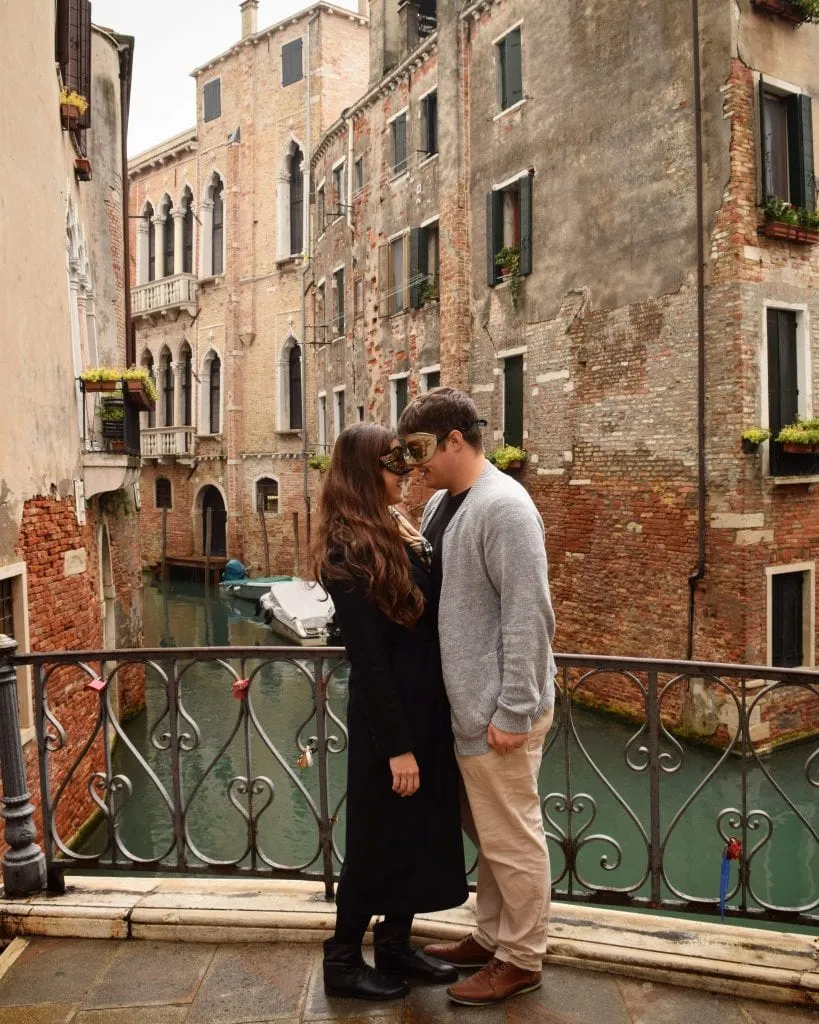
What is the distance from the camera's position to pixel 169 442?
26875 mm

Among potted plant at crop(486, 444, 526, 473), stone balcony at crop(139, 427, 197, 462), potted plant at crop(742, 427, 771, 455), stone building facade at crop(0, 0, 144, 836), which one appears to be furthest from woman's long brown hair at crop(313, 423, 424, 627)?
stone balcony at crop(139, 427, 197, 462)

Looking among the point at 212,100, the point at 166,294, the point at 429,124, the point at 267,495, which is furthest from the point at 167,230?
the point at 429,124

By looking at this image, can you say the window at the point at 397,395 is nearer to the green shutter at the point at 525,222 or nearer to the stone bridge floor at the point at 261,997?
the green shutter at the point at 525,222

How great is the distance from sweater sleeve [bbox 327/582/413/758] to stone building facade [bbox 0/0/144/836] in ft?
14.0

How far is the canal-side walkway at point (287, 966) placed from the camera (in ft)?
7.84

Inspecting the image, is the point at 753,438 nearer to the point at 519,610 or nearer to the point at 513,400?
the point at 513,400

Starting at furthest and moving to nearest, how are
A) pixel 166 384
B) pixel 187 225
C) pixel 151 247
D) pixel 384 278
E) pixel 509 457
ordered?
pixel 151 247 → pixel 166 384 → pixel 187 225 → pixel 384 278 → pixel 509 457

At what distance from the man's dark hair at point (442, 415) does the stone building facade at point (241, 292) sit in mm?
20475

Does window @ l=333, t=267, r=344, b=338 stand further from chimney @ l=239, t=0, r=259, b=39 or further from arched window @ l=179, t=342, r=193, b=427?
chimney @ l=239, t=0, r=259, b=39

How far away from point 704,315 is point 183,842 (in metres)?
8.61

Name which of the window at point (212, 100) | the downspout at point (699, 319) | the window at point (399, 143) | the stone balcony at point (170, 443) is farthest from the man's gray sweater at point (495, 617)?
the window at point (212, 100)

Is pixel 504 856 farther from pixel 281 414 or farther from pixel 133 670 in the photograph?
pixel 281 414

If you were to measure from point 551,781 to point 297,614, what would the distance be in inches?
335

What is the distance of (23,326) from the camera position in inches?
246
